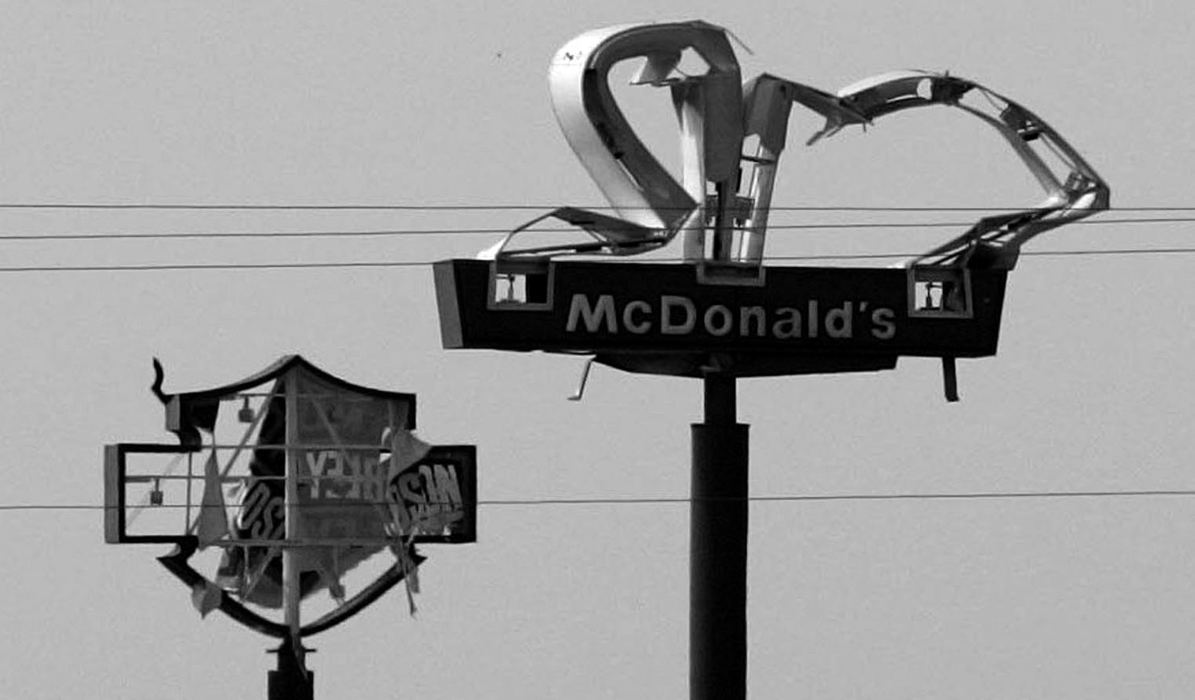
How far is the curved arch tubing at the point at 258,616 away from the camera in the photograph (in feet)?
182

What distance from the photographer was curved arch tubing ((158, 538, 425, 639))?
5547 centimetres

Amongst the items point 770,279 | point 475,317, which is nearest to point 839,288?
point 770,279

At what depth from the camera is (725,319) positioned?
54719 millimetres

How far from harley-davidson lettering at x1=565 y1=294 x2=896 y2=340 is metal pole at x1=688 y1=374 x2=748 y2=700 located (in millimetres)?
1207

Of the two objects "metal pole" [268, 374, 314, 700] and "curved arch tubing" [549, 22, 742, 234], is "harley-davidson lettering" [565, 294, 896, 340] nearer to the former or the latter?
"curved arch tubing" [549, 22, 742, 234]

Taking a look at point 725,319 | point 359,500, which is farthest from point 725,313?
point 359,500

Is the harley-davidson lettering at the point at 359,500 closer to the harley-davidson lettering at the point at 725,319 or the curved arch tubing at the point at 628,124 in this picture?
the harley-davidson lettering at the point at 725,319

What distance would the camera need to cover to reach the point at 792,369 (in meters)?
55.5

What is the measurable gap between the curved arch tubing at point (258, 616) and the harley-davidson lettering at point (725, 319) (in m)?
4.31

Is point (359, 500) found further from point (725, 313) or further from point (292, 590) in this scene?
point (725, 313)

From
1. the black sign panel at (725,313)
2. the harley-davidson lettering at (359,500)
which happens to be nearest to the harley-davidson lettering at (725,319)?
the black sign panel at (725,313)

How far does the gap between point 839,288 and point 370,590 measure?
21.0ft

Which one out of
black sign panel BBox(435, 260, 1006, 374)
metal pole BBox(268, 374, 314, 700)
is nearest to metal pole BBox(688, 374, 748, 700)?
black sign panel BBox(435, 260, 1006, 374)

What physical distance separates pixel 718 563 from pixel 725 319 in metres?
2.72
